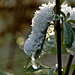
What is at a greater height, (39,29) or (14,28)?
(39,29)

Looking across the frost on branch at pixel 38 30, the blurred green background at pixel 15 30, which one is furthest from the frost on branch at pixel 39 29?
the blurred green background at pixel 15 30

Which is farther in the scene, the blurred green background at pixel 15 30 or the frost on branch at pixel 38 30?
the blurred green background at pixel 15 30

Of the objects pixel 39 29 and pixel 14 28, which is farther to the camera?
pixel 14 28

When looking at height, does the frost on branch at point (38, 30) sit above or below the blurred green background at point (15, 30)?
above

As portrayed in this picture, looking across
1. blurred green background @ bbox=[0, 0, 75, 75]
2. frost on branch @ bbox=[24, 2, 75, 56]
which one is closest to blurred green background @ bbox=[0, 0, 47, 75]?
blurred green background @ bbox=[0, 0, 75, 75]

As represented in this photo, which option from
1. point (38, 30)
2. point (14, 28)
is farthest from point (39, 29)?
point (14, 28)

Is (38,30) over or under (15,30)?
over

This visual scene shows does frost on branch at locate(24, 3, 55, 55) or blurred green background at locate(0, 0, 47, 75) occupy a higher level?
frost on branch at locate(24, 3, 55, 55)

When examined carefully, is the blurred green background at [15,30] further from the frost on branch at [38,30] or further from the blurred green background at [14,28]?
the frost on branch at [38,30]

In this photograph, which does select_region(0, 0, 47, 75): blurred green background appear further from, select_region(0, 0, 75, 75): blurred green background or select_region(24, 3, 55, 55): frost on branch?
select_region(24, 3, 55, 55): frost on branch

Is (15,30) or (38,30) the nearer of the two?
(38,30)

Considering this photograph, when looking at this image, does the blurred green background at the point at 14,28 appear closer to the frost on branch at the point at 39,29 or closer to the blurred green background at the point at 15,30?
the blurred green background at the point at 15,30

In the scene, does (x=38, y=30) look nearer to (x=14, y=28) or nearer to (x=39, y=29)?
(x=39, y=29)

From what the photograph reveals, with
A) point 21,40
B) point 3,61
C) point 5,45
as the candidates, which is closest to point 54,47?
point 3,61
